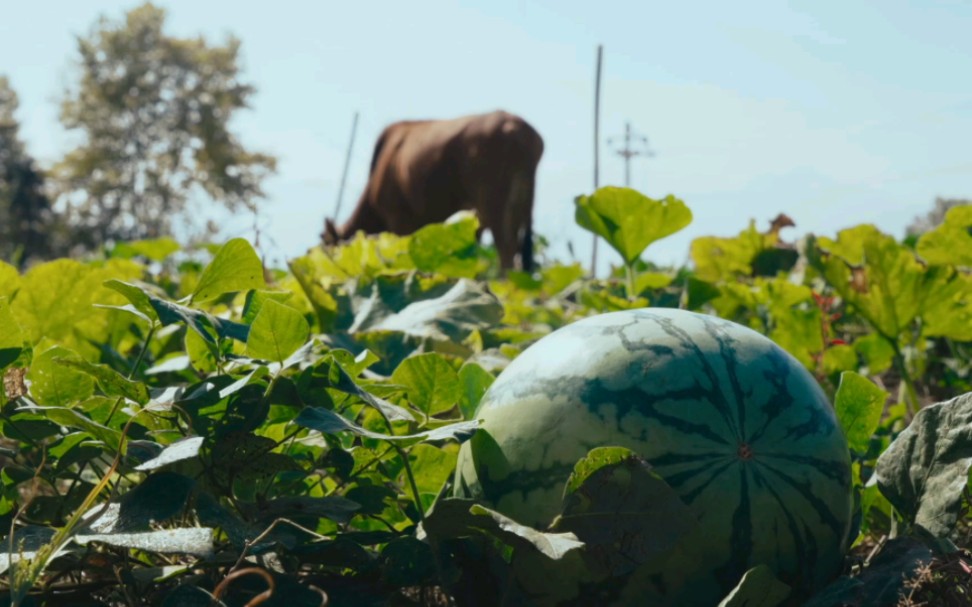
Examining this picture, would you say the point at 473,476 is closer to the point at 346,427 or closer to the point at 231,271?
the point at 346,427

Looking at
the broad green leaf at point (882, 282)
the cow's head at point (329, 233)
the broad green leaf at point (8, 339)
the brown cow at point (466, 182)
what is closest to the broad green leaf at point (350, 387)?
the broad green leaf at point (8, 339)

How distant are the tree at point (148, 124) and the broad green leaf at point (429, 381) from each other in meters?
44.5

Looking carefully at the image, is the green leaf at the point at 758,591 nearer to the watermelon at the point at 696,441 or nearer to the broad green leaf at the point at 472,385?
the watermelon at the point at 696,441

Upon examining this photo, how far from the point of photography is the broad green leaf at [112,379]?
1328mm

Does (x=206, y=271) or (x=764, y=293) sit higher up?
(x=206, y=271)

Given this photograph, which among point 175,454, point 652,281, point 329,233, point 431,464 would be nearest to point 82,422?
point 175,454

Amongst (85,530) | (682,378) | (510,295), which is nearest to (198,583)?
(85,530)

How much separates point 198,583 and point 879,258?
1.86 metres

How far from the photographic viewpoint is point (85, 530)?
1.17 m

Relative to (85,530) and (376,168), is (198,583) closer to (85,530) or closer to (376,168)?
(85,530)

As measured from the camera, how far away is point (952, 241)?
8.73 feet

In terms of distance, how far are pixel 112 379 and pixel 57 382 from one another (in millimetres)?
104

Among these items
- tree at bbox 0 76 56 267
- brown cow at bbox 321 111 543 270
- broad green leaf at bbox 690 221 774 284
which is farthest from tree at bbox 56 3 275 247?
broad green leaf at bbox 690 221 774 284

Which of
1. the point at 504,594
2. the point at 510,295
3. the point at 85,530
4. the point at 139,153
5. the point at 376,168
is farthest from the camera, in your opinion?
the point at 139,153
